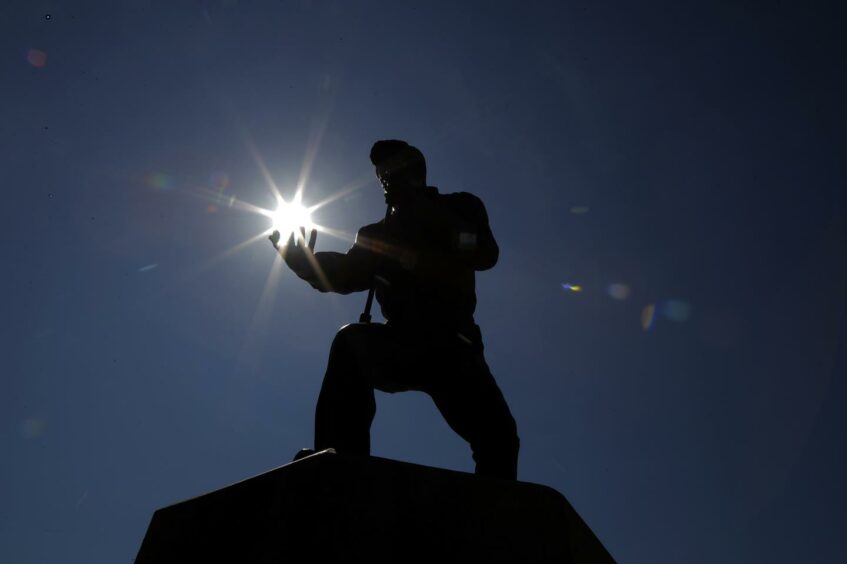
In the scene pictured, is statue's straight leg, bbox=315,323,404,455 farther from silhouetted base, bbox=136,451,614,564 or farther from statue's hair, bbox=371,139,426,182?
statue's hair, bbox=371,139,426,182

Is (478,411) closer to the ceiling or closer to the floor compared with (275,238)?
closer to the floor

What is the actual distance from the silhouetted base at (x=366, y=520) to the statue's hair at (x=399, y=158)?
2301mm

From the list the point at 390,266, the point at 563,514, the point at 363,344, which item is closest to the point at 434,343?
the point at 363,344

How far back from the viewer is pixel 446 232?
3.90 m

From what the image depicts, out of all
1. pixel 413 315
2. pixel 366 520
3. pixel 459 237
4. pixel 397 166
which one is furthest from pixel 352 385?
pixel 397 166

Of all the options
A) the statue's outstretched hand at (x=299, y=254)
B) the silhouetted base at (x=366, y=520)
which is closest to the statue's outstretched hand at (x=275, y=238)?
the statue's outstretched hand at (x=299, y=254)

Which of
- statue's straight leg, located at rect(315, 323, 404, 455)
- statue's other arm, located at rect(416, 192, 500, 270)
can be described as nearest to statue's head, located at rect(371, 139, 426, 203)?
statue's other arm, located at rect(416, 192, 500, 270)

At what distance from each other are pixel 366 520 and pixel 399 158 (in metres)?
2.60

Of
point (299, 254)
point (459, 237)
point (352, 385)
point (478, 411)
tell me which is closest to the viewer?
point (352, 385)

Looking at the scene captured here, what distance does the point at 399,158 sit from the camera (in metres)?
4.26

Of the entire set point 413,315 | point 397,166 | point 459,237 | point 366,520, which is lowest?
point 366,520

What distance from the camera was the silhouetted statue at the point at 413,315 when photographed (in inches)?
128

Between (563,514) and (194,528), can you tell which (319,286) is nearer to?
(194,528)

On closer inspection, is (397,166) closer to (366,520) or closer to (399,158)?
(399,158)
